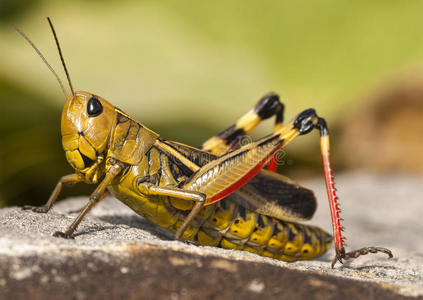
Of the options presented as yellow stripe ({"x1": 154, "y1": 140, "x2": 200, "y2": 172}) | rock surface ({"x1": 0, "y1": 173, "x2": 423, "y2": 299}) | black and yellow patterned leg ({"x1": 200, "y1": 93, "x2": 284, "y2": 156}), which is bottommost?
rock surface ({"x1": 0, "y1": 173, "x2": 423, "y2": 299})

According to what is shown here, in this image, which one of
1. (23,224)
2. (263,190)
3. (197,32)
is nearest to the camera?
(23,224)

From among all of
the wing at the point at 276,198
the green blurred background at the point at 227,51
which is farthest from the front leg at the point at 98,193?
the green blurred background at the point at 227,51

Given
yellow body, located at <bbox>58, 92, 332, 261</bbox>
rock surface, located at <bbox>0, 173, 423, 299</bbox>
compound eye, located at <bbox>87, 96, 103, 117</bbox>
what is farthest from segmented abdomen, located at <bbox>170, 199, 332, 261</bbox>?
compound eye, located at <bbox>87, 96, 103, 117</bbox>

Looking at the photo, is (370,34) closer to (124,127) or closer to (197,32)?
(197,32)

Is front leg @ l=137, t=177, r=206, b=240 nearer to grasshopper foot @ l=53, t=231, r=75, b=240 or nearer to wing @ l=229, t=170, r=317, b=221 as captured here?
wing @ l=229, t=170, r=317, b=221

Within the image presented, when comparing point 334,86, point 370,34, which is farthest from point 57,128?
point 370,34
